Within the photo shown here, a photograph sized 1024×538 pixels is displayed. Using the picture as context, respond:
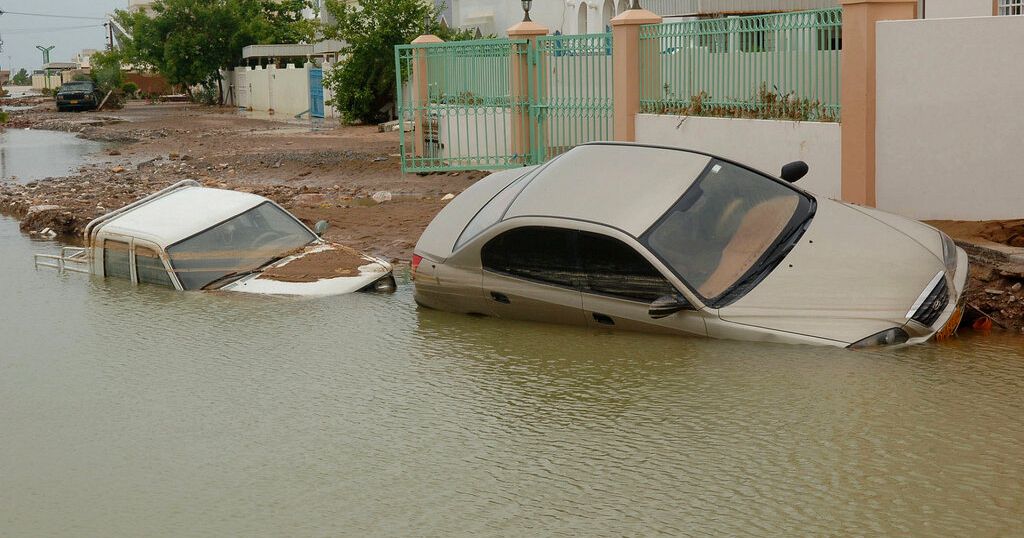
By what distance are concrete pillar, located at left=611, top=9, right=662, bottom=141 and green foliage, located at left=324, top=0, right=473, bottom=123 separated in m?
14.8

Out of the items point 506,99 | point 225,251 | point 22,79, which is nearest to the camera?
point 225,251

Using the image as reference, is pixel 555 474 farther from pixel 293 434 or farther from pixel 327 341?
pixel 327 341

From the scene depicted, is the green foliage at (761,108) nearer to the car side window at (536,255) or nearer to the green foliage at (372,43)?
the car side window at (536,255)

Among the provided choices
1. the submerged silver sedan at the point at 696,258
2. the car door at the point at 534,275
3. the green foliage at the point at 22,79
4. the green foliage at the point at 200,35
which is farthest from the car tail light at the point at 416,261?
the green foliage at the point at 22,79

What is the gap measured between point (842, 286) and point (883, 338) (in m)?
0.46

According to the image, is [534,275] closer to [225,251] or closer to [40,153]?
[225,251]

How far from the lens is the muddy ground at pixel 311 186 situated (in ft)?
33.2

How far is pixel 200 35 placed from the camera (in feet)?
203

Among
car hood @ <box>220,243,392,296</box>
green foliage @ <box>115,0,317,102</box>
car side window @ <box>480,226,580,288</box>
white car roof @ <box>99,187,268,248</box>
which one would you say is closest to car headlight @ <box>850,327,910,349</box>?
car side window @ <box>480,226,580,288</box>

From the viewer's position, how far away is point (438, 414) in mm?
7727

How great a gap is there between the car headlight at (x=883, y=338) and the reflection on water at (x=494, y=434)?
124 mm

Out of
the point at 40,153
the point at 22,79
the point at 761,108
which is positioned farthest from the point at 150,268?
the point at 22,79

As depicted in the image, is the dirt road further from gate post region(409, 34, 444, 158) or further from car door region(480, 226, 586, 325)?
car door region(480, 226, 586, 325)

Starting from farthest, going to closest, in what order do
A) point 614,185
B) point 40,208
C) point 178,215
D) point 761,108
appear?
point 40,208 → point 761,108 → point 178,215 → point 614,185
